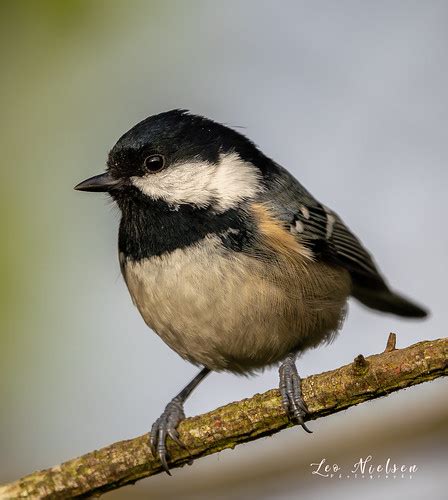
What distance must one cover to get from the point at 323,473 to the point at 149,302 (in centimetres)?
115

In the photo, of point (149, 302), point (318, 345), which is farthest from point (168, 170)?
point (318, 345)

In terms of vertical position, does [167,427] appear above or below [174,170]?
below

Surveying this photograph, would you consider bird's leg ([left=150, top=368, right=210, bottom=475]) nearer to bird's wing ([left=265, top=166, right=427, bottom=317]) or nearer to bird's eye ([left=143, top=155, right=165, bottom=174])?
bird's wing ([left=265, top=166, right=427, bottom=317])

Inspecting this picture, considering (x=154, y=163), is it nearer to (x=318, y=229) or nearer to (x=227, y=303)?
(x=227, y=303)

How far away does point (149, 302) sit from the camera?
3.37 m

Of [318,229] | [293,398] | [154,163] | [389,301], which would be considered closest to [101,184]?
[154,163]

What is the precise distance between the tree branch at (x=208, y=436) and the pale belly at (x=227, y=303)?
50 cm

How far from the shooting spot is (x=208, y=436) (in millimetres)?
2865

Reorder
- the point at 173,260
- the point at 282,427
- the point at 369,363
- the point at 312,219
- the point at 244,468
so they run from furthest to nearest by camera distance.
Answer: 1. the point at 312,219
2. the point at 244,468
3. the point at 173,260
4. the point at 282,427
5. the point at 369,363

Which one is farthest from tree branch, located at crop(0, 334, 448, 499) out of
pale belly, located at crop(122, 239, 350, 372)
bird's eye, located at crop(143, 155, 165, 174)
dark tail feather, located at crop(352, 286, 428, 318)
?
dark tail feather, located at crop(352, 286, 428, 318)

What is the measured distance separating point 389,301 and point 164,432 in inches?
78.9

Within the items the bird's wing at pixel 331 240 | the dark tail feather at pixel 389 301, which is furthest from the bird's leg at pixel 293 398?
the dark tail feather at pixel 389 301

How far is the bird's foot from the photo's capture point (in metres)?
2.95

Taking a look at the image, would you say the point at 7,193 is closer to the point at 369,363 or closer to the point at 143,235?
the point at 143,235
